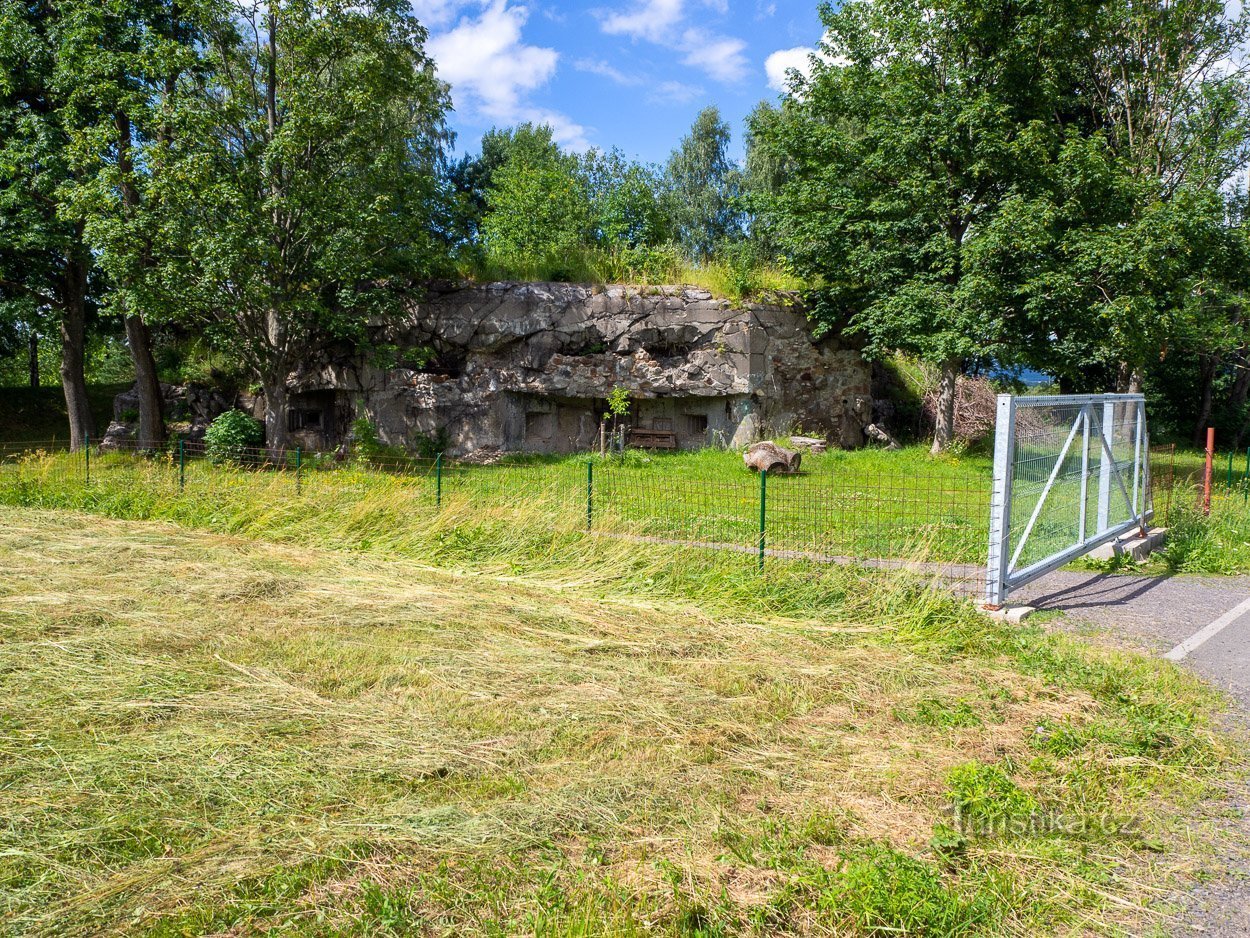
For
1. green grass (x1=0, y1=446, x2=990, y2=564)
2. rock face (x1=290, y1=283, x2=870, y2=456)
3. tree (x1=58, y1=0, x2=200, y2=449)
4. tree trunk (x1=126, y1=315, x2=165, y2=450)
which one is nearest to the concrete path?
green grass (x1=0, y1=446, x2=990, y2=564)

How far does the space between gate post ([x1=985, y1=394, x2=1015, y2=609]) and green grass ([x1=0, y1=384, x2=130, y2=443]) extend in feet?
81.8

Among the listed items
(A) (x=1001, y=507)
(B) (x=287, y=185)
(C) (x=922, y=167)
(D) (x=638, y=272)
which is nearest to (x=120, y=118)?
(B) (x=287, y=185)

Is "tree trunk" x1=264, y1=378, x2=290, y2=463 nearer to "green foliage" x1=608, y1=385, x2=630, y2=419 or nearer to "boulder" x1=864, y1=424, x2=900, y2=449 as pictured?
"green foliage" x1=608, y1=385, x2=630, y2=419

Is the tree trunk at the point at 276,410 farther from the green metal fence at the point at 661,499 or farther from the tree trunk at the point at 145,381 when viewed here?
the tree trunk at the point at 145,381

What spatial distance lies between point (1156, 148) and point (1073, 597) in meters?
16.9

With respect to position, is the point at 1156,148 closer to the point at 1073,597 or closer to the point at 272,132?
the point at 1073,597

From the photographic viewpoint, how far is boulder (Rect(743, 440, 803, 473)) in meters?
17.1

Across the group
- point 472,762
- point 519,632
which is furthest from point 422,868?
point 519,632

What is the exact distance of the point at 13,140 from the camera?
A: 18.0m

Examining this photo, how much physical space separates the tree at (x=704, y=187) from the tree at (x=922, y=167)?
18828mm

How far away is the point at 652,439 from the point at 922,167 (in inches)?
347

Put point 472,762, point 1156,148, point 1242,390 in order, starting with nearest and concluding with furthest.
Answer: point 472,762 → point 1156,148 → point 1242,390

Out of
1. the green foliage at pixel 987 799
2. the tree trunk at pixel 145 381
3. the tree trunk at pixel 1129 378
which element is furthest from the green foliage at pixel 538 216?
the green foliage at pixel 987 799

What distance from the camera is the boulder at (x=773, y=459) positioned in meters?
17.1
